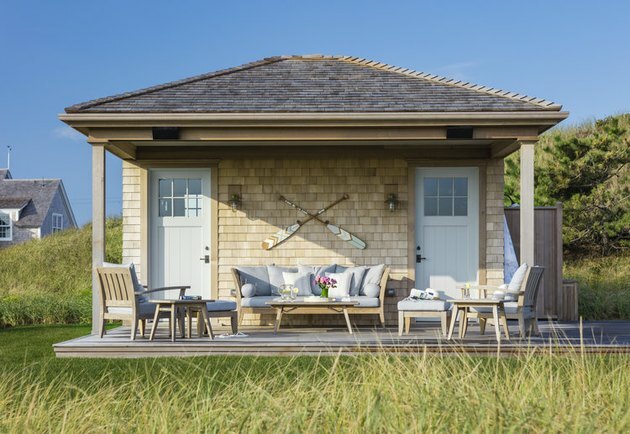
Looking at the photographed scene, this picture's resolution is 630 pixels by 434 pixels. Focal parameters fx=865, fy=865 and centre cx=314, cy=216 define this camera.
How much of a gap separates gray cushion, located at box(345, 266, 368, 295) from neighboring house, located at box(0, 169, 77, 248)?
21908mm

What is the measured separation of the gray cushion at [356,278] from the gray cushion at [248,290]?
1255 mm

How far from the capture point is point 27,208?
3238cm

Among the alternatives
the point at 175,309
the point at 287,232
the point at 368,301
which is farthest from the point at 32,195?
the point at 175,309

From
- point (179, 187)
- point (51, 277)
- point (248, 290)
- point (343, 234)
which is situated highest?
point (179, 187)

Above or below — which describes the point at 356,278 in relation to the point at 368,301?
above

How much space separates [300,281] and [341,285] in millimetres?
524

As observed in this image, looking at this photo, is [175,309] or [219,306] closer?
[175,309]

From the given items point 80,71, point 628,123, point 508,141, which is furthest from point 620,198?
point 80,71

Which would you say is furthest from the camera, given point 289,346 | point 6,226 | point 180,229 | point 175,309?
point 6,226

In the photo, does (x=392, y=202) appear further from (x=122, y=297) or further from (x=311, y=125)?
(x=122, y=297)

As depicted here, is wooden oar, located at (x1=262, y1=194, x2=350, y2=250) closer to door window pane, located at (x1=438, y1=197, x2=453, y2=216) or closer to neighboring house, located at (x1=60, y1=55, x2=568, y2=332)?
neighboring house, located at (x1=60, y1=55, x2=568, y2=332)

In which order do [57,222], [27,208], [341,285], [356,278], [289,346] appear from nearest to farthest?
[289,346] → [341,285] → [356,278] → [27,208] → [57,222]

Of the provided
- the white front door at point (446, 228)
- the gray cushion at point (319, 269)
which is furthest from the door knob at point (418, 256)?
the gray cushion at point (319, 269)

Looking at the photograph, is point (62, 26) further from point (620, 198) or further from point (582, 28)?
point (620, 198)
